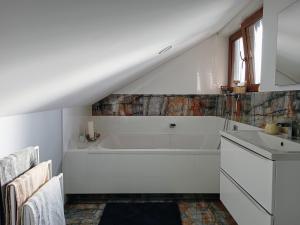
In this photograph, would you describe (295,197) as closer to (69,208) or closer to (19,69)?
(19,69)

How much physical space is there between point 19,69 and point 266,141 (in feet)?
6.37

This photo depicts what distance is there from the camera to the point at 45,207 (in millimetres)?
1540

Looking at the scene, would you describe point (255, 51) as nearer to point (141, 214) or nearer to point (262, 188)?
point (262, 188)

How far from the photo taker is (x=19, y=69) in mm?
910

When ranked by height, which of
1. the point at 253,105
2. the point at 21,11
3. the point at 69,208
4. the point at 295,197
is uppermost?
the point at 21,11

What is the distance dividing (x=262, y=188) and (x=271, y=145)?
585mm

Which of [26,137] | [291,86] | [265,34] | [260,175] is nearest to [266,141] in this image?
[291,86]

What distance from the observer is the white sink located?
1.49m

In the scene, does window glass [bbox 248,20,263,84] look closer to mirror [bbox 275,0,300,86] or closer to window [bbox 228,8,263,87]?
window [bbox 228,8,263,87]

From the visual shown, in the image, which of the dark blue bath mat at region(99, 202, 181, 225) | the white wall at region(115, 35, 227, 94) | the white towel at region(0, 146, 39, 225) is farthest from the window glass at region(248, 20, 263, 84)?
the white towel at region(0, 146, 39, 225)

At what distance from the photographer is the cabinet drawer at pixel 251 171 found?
1535mm

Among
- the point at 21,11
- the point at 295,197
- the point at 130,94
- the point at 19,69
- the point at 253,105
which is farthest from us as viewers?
the point at 130,94

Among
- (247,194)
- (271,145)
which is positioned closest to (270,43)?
(271,145)

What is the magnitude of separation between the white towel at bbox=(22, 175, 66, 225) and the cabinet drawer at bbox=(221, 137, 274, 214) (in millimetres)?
1288
